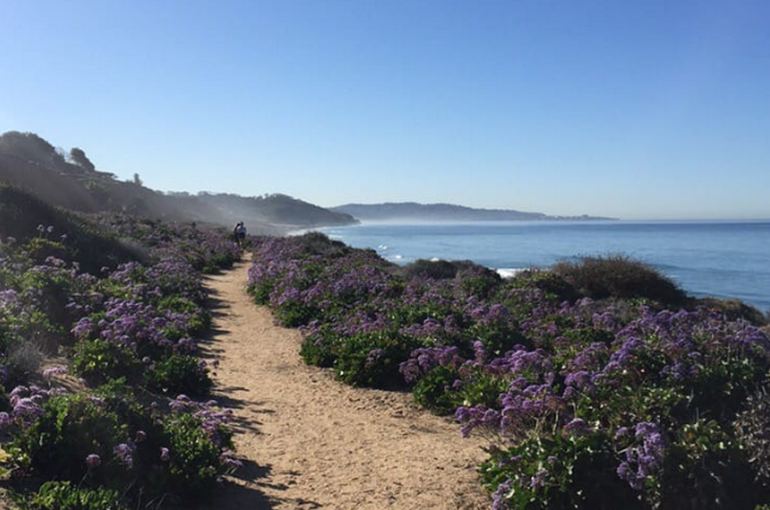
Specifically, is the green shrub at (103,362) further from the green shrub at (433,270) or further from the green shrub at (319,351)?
the green shrub at (433,270)

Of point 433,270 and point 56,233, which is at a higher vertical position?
point 56,233

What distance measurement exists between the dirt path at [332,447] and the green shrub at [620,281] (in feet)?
42.8

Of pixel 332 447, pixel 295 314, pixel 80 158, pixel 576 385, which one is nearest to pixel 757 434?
pixel 576 385

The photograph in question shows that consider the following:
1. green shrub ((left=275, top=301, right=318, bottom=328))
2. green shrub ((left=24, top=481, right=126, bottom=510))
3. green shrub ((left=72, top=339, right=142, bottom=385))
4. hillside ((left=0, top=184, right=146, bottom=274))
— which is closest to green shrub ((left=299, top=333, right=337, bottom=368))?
green shrub ((left=275, top=301, right=318, bottom=328))

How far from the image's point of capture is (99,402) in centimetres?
537

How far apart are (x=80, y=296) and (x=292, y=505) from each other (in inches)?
291

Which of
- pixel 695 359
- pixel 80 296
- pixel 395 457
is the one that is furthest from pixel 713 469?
pixel 80 296

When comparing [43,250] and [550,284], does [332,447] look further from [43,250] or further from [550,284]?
[550,284]

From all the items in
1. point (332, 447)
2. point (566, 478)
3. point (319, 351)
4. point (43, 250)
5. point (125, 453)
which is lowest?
point (332, 447)

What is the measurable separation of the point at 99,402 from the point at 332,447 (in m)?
2.69

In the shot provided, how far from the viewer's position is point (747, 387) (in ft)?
21.8

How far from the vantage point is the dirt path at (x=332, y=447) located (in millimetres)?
5910

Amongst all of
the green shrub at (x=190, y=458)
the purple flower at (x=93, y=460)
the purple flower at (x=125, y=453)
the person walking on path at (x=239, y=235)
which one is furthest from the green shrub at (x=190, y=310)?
the person walking on path at (x=239, y=235)

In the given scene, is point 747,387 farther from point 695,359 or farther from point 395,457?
point 395,457
